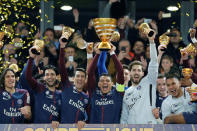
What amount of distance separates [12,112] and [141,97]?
183 cm

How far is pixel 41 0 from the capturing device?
8.73m

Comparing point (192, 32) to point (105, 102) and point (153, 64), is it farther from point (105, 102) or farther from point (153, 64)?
point (105, 102)

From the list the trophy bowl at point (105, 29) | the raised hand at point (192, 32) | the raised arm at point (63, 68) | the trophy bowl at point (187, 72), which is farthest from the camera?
the raised hand at point (192, 32)

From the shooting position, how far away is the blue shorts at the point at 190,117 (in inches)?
237

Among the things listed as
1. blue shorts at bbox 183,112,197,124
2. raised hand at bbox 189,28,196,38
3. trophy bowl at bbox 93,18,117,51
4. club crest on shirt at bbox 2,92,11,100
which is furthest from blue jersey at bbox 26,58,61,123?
raised hand at bbox 189,28,196,38

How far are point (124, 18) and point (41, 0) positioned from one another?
1773 millimetres

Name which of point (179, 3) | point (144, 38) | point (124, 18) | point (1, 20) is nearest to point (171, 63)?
point (144, 38)

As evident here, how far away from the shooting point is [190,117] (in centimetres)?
603

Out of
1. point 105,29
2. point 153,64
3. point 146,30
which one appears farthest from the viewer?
point 153,64

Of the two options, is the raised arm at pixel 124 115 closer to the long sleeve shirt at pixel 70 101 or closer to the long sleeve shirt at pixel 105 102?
the long sleeve shirt at pixel 105 102

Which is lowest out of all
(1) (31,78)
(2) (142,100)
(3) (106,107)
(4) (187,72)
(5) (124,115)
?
(5) (124,115)

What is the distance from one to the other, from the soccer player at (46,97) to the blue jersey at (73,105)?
0.30ft

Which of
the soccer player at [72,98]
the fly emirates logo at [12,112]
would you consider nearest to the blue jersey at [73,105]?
the soccer player at [72,98]

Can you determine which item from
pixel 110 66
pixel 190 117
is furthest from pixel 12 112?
pixel 190 117
